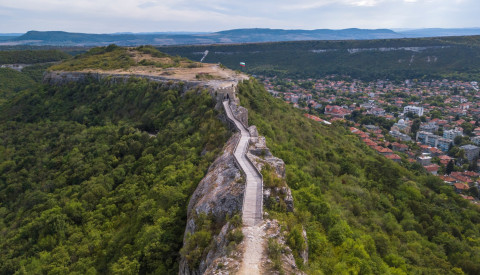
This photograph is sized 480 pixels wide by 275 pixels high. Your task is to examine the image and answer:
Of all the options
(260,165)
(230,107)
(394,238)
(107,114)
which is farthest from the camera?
(107,114)

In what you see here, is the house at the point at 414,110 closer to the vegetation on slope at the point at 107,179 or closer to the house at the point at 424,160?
the house at the point at 424,160

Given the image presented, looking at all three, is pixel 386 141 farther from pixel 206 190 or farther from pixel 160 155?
pixel 206 190

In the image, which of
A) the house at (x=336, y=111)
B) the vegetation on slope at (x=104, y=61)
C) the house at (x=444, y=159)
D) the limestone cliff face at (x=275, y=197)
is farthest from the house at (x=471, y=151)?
the vegetation on slope at (x=104, y=61)

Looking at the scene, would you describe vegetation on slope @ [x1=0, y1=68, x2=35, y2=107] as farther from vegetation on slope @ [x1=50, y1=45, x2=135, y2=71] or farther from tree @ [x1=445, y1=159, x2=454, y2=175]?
tree @ [x1=445, y1=159, x2=454, y2=175]

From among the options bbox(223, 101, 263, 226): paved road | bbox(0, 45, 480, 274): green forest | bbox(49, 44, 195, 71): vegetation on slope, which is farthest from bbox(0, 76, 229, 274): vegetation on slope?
bbox(49, 44, 195, 71): vegetation on slope

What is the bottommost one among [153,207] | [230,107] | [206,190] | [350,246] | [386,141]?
[386,141]

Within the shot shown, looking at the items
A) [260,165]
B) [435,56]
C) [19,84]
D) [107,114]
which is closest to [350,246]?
[260,165]

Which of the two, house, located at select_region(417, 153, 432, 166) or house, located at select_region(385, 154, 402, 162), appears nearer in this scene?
house, located at select_region(385, 154, 402, 162)
